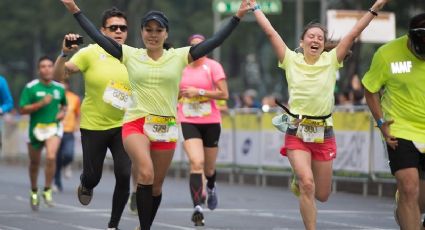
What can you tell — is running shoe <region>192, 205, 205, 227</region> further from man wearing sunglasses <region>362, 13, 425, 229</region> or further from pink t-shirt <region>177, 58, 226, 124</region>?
man wearing sunglasses <region>362, 13, 425, 229</region>

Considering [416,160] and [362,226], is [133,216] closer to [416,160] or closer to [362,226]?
[362,226]

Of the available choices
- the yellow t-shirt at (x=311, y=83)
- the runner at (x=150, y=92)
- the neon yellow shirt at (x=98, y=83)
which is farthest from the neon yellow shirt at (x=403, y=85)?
the neon yellow shirt at (x=98, y=83)

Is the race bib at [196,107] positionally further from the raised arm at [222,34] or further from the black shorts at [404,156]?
the black shorts at [404,156]

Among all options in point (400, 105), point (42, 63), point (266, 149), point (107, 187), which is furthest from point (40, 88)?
point (400, 105)

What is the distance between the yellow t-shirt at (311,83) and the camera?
39.5 feet

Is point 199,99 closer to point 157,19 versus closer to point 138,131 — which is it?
point 138,131

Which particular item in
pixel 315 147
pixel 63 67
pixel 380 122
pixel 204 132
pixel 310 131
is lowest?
pixel 204 132

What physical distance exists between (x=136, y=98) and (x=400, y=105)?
239cm

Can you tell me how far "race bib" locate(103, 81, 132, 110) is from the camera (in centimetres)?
1366

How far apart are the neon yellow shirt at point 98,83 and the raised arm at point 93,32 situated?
1816 millimetres

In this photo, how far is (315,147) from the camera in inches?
477

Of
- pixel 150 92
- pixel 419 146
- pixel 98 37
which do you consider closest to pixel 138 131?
pixel 150 92

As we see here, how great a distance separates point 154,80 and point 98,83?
2138 mm

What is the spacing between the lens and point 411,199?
10727 mm
